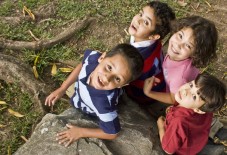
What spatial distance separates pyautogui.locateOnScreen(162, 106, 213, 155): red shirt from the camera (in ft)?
9.96

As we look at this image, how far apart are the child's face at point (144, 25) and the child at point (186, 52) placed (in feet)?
0.77

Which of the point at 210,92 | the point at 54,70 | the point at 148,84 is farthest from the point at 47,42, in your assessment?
the point at 210,92

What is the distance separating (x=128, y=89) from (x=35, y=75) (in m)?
1.41

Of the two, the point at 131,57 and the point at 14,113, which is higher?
the point at 131,57

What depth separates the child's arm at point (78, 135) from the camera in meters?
3.08

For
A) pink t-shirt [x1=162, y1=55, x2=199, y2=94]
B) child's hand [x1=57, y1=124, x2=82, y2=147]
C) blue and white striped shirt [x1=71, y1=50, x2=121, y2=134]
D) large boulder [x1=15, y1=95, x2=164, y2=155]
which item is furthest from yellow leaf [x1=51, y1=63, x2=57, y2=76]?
pink t-shirt [x1=162, y1=55, x2=199, y2=94]

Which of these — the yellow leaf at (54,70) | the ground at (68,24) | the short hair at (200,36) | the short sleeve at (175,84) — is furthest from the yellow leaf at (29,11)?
the short sleeve at (175,84)

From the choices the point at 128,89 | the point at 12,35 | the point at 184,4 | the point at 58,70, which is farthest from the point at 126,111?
the point at 184,4

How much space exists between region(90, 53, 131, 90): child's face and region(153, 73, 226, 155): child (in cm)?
55

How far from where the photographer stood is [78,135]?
3.10 m

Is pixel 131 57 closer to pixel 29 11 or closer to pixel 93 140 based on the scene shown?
pixel 93 140

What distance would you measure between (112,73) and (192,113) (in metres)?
0.79

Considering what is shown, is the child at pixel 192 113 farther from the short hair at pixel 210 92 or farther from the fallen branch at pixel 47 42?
the fallen branch at pixel 47 42

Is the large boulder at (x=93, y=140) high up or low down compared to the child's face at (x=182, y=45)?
down
